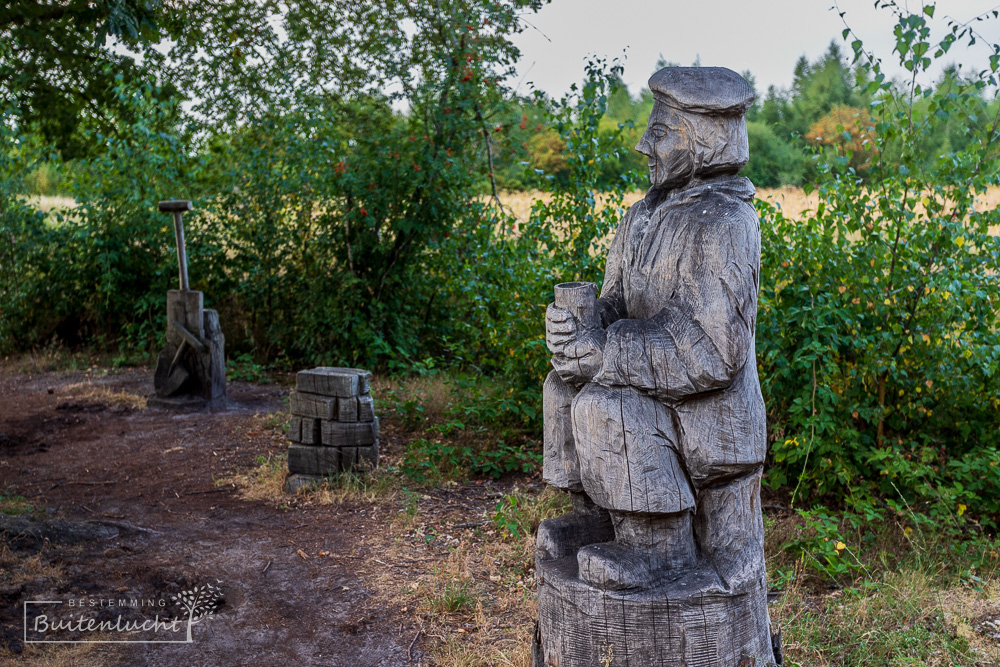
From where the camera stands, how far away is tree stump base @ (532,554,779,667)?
257cm

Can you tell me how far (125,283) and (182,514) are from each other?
19.0ft

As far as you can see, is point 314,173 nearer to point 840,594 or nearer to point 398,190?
point 398,190

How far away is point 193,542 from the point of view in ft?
16.1

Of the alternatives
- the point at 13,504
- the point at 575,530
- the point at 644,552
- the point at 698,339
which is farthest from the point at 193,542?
the point at 698,339

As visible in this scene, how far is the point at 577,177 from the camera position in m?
6.03

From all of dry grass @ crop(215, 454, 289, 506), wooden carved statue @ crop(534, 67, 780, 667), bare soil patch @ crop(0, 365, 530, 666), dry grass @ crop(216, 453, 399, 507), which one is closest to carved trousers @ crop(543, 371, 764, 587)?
wooden carved statue @ crop(534, 67, 780, 667)

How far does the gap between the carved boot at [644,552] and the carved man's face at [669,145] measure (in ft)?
3.48

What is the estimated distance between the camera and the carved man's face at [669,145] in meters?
2.66

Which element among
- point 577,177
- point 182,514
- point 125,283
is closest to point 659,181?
point 577,177

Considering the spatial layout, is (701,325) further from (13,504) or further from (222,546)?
(13,504)

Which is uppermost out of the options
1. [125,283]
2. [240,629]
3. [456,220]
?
[456,220]

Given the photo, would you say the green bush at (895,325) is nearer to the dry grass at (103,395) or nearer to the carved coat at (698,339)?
the carved coat at (698,339)

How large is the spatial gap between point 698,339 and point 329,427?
370 centimetres

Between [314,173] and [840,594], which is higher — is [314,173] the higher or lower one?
the higher one
